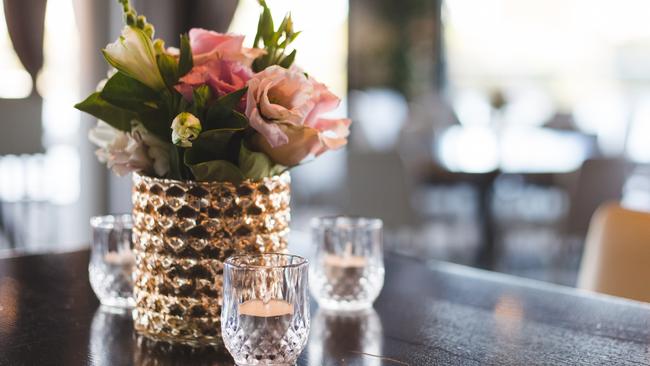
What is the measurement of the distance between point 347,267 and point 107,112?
0.42m

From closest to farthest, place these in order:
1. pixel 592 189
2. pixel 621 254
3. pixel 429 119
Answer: pixel 621 254 < pixel 592 189 < pixel 429 119

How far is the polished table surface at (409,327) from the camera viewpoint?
1.02 meters

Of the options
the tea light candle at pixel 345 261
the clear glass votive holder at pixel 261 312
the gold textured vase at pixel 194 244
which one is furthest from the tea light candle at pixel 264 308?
the tea light candle at pixel 345 261

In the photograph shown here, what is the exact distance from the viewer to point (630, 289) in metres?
1.63

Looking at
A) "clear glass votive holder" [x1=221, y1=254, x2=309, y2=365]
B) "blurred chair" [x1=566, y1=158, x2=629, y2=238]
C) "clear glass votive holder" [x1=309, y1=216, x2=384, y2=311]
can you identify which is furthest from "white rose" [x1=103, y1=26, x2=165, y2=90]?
"blurred chair" [x1=566, y1=158, x2=629, y2=238]

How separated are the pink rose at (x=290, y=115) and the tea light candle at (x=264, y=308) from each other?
0.60ft

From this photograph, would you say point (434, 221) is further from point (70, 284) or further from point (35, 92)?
point (70, 284)

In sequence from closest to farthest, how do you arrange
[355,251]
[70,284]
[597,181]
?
[355,251] < [70,284] < [597,181]

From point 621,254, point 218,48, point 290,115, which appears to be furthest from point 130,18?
point 621,254

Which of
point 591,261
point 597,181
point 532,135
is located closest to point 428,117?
point 532,135

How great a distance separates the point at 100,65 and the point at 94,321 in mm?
3672

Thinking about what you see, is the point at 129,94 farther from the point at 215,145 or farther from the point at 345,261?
the point at 345,261

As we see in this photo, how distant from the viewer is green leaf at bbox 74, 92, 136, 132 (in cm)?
106

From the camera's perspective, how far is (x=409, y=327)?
117 centimetres
